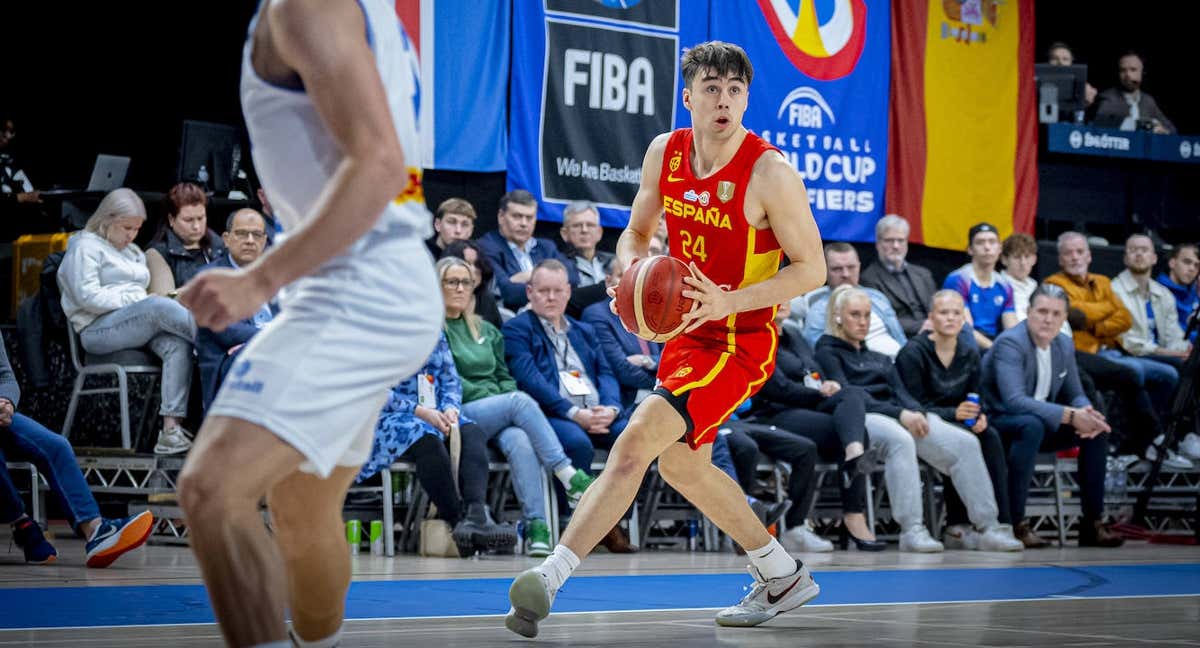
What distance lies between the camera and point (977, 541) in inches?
324

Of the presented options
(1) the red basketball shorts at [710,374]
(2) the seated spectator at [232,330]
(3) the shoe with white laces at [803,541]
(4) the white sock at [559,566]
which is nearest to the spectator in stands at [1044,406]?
(3) the shoe with white laces at [803,541]

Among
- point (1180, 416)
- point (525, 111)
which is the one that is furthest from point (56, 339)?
point (1180, 416)

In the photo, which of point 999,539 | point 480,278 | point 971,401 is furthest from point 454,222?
point 999,539

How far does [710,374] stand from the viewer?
4.22 m

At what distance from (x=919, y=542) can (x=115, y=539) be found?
4344 millimetres

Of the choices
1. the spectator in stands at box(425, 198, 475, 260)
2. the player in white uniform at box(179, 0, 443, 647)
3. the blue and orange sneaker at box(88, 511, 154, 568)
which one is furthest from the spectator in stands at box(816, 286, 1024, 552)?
the player in white uniform at box(179, 0, 443, 647)

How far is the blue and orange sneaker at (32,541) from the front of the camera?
587 centimetres

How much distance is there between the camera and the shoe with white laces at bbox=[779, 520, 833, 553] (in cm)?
768

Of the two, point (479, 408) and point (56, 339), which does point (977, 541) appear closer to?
point (479, 408)

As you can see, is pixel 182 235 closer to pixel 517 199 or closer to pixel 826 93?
pixel 517 199

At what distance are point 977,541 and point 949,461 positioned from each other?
476mm

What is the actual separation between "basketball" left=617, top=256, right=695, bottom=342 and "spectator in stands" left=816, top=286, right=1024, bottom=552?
422cm

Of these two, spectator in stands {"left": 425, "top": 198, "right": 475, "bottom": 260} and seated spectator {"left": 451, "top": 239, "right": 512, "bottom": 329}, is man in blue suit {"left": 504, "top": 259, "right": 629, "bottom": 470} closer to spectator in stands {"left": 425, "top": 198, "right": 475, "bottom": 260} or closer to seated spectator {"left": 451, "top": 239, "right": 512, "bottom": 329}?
seated spectator {"left": 451, "top": 239, "right": 512, "bottom": 329}

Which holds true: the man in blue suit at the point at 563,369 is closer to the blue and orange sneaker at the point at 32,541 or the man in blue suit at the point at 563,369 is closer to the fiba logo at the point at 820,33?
the blue and orange sneaker at the point at 32,541
